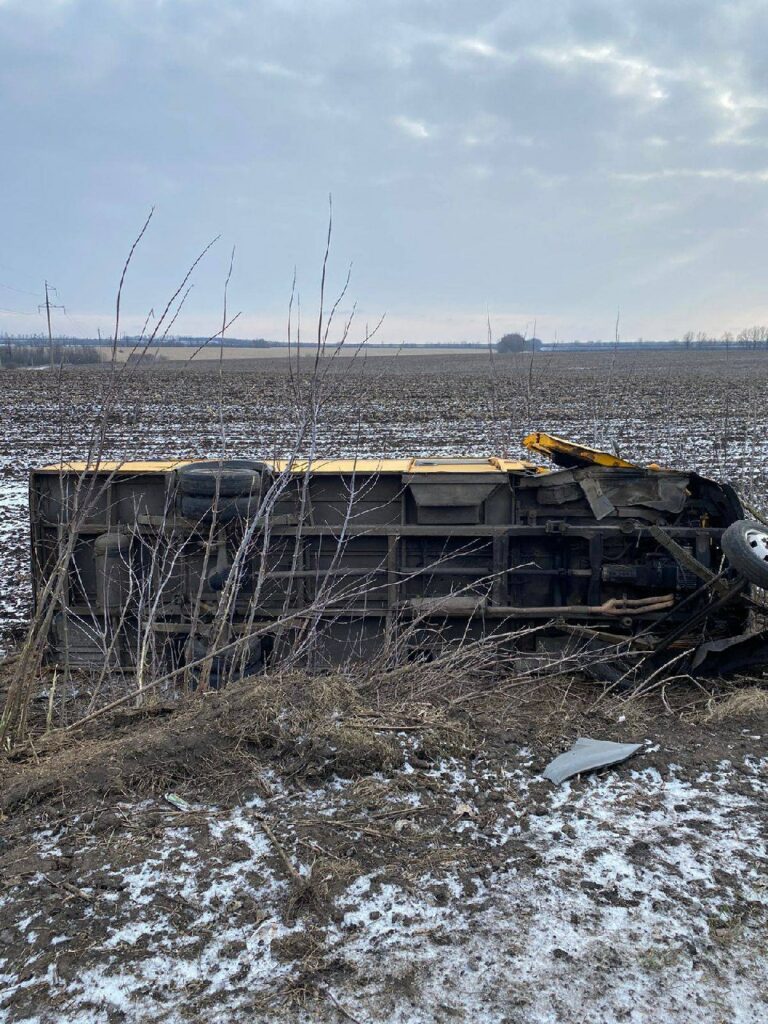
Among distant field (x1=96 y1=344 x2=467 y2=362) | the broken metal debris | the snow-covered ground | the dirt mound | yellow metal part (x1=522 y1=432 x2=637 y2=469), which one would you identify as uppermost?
distant field (x1=96 y1=344 x2=467 y2=362)

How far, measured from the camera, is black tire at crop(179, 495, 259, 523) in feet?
21.3

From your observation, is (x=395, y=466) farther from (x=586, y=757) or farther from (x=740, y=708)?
(x=586, y=757)

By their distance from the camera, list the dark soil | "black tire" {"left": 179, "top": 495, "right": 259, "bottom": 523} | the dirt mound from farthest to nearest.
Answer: "black tire" {"left": 179, "top": 495, "right": 259, "bottom": 523} < the dirt mound < the dark soil

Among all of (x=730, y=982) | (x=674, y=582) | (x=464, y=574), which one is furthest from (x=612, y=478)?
(x=730, y=982)

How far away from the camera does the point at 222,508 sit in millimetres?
6500

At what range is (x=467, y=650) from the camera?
18.8 ft

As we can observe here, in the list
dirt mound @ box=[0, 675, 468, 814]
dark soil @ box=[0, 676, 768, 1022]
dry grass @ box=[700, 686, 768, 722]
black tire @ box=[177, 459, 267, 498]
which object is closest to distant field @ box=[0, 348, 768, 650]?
black tire @ box=[177, 459, 267, 498]

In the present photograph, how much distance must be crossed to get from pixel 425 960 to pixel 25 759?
2.33m

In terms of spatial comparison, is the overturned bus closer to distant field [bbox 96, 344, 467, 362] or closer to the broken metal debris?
distant field [bbox 96, 344, 467, 362]

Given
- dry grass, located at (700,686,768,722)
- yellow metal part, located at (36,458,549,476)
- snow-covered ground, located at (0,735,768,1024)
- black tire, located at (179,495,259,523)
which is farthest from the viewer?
yellow metal part, located at (36,458,549,476)

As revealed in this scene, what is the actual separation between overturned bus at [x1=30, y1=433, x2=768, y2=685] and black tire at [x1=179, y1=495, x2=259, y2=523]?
0.01 m

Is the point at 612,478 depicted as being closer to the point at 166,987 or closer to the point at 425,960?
the point at 425,960

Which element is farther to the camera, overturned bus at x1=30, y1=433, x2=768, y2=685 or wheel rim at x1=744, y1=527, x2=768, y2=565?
overturned bus at x1=30, y1=433, x2=768, y2=685

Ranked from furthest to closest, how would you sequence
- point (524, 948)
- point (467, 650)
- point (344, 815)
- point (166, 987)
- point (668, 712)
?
1. point (467, 650)
2. point (668, 712)
3. point (344, 815)
4. point (524, 948)
5. point (166, 987)
